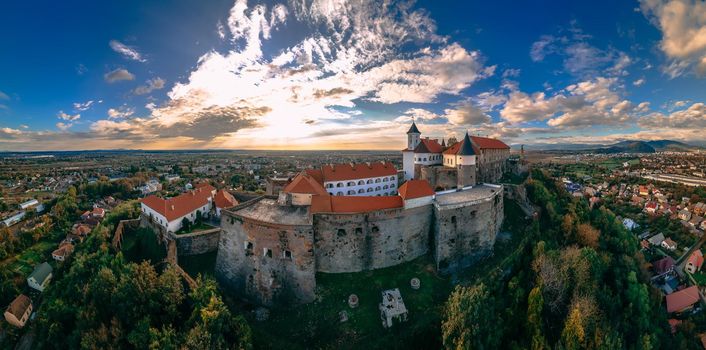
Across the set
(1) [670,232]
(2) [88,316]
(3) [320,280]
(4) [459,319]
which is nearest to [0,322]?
(2) [88,316]

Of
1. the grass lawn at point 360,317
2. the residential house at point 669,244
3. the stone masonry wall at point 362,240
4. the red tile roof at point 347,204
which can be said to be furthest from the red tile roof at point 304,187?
the residential house at point 669,244

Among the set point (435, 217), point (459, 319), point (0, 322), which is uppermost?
point (435, 217)

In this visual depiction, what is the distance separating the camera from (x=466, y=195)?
29.5 metres

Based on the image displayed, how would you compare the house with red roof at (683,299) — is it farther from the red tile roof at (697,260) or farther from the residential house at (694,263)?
the red tile roof at (697,260)

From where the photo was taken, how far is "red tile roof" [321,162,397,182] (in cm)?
3148

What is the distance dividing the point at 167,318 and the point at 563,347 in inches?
1009

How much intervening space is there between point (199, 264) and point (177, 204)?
675 cm

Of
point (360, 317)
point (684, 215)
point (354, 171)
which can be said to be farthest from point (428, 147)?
point (684, 215)

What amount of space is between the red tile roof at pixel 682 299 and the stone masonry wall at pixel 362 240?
1191 inches

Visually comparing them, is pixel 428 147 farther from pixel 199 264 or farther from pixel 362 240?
pixel 199 264

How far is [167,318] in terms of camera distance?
2030 centimetres

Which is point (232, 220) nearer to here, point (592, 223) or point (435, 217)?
point (435, 217)

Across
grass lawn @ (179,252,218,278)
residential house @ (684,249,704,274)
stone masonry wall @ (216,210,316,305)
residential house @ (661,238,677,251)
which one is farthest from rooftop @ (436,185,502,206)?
residential house @ (661,238,677,251)

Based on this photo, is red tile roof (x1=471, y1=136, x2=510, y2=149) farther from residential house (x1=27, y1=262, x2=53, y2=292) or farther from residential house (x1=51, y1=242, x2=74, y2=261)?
residential house (x1=27, y1=262, x2=53, y2=292)
